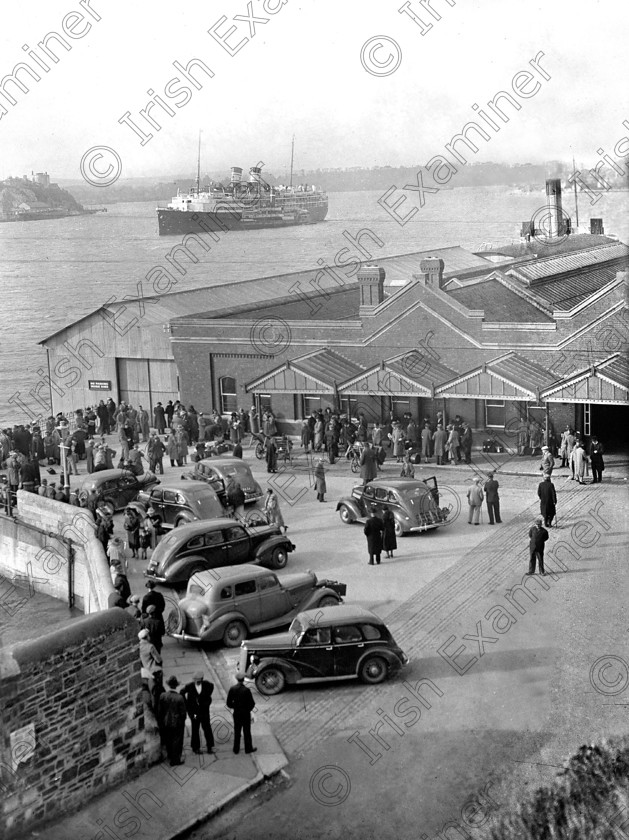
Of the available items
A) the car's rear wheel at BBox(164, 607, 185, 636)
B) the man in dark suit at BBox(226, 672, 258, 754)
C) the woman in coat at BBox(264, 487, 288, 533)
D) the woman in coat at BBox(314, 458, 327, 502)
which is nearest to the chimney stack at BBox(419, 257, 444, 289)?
the woman in coat at BBox(314, 458, 327, 502)

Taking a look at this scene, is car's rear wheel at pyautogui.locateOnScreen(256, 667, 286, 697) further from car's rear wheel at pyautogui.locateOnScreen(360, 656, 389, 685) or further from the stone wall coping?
the stone wall coping

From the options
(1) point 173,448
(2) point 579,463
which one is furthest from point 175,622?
(2) point 579,463

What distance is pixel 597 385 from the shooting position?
31031mm

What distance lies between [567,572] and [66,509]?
1183cm

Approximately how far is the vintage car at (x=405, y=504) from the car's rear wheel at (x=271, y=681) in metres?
8.07

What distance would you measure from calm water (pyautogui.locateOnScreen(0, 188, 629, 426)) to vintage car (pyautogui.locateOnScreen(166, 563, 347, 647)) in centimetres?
4357

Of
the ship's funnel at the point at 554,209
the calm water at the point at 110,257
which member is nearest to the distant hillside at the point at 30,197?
the calm water at the point at 110,257

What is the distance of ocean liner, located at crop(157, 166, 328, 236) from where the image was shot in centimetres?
12744

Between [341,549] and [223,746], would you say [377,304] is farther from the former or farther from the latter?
[223,746]

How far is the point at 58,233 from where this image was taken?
16138 centimetres

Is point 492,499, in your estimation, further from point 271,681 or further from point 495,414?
point 271,681

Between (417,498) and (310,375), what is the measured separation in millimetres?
10466

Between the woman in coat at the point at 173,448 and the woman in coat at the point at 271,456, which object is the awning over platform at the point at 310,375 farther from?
the woman in coat at the point at 173,448

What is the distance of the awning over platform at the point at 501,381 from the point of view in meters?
32.5
